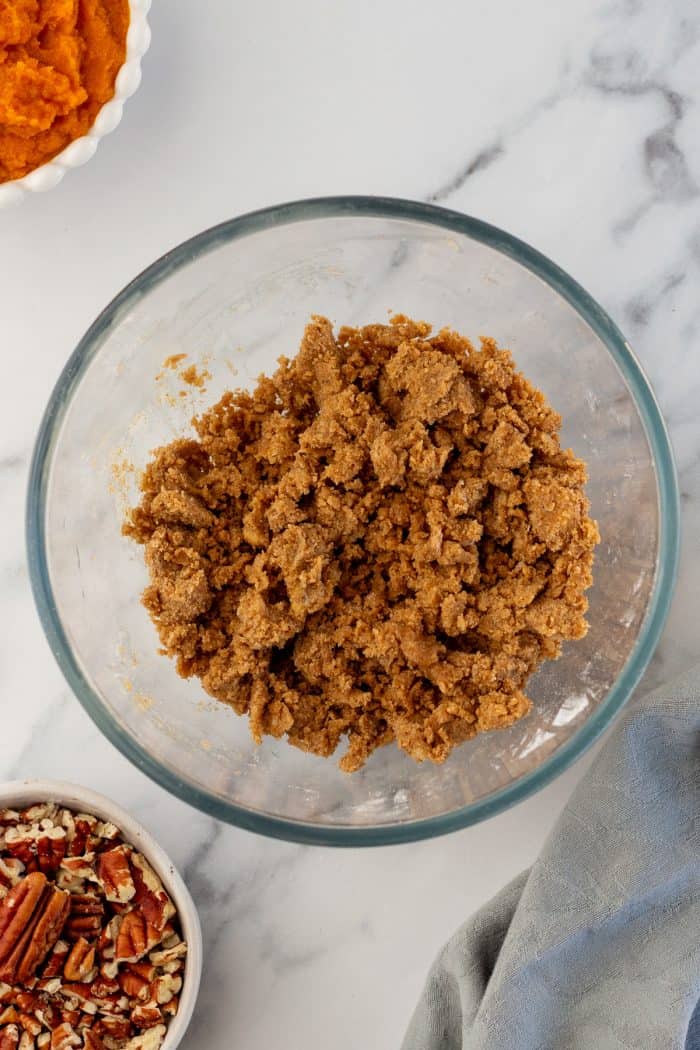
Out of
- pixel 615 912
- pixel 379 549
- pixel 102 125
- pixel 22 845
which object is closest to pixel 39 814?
pixel 22 845

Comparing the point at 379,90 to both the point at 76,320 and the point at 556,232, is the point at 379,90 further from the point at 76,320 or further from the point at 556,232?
the point at 76,320

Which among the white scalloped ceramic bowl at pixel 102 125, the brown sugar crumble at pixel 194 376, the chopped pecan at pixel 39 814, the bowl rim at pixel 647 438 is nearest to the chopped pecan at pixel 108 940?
the chopped pecan at pixel 39 814

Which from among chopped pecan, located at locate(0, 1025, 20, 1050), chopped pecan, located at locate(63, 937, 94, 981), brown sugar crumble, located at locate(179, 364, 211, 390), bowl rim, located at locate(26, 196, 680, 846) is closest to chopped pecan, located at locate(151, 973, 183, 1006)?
chopped pecan, located at locate(63, 937, 94, 981)

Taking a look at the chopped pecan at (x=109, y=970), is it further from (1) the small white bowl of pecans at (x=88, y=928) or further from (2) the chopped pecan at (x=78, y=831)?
(2) the chopped pecan at (x=78, y=831)

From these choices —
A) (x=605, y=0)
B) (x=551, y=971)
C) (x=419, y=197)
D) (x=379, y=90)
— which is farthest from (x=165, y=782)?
(x=605, y=0)

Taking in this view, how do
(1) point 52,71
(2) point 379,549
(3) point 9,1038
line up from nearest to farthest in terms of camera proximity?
(2) point 379,549
(1) point 52,71
(3) point 9,1038

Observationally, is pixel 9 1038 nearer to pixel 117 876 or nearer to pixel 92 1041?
pixel 92 1041

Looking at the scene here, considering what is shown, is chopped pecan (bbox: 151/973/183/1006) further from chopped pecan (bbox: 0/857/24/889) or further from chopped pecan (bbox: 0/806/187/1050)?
chopped pecan (bbox: 0/857/24/889)
